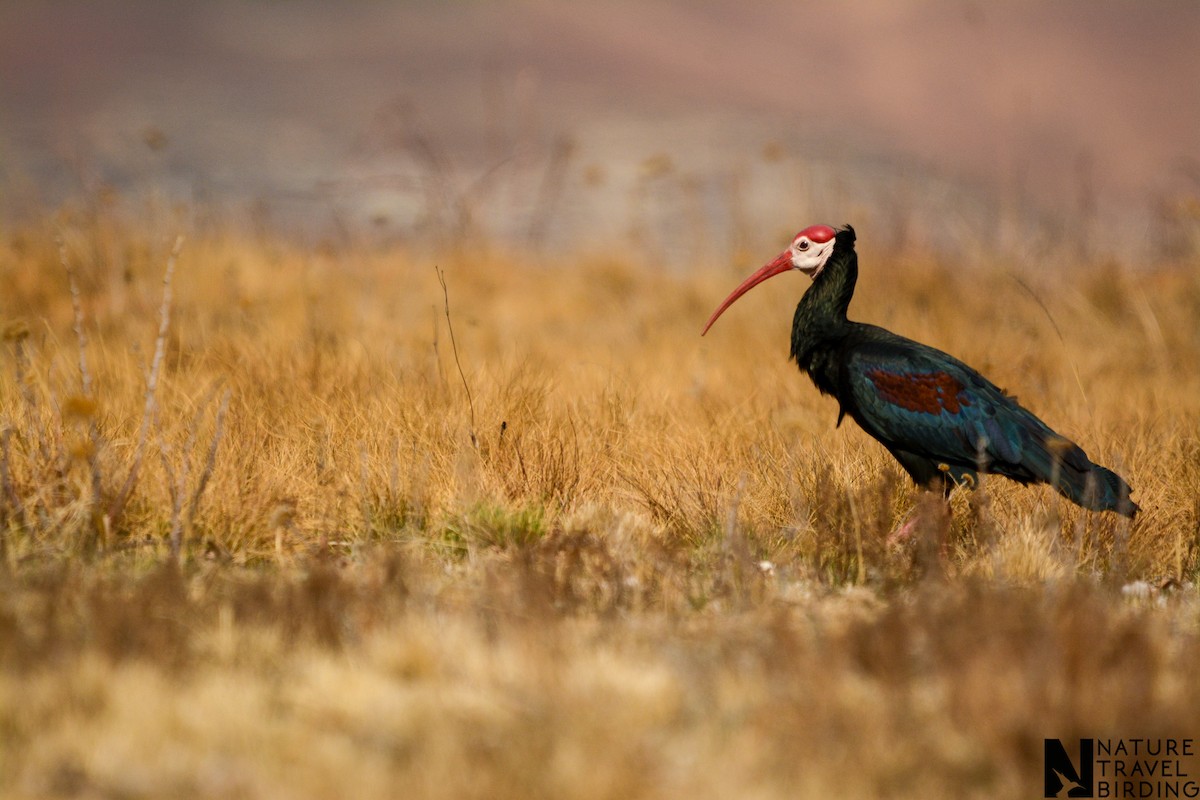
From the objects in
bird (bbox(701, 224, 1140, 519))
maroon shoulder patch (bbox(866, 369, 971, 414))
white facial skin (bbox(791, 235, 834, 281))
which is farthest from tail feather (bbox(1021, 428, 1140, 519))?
white facial skin (bbox(791, 235, 834, 281))

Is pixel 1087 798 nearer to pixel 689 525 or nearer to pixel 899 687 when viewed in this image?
pixel 899 687

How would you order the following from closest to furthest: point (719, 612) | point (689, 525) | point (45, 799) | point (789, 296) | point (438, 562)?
point (45, 799) → point (719, 612) → point (438, 562) → point (689, 525) → point (789, 296)

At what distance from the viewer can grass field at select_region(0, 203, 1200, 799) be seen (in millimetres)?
2559

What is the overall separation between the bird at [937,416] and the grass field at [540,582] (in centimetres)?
19

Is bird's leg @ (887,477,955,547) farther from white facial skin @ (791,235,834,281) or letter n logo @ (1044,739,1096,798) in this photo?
letter n logo @ (1044,739,1096,798)

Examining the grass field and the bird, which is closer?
the grass field

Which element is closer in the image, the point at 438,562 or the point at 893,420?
the point at 438,562

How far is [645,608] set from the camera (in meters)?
3.61

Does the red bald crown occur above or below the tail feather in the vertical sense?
above

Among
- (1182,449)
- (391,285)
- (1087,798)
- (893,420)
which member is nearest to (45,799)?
(1087,798)

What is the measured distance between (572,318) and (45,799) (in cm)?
749

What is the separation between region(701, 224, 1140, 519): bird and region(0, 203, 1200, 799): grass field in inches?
7.5

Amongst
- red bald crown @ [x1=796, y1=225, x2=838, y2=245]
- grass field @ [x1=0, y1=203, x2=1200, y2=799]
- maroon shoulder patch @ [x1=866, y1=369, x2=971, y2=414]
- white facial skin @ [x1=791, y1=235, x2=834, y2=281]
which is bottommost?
grass field @ [x1=0, y1=203, x2=1200, y2=799]

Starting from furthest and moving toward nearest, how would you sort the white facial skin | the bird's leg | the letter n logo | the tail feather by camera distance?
the white facial skin
the tail feather
the bird's leg
the letter n logo
